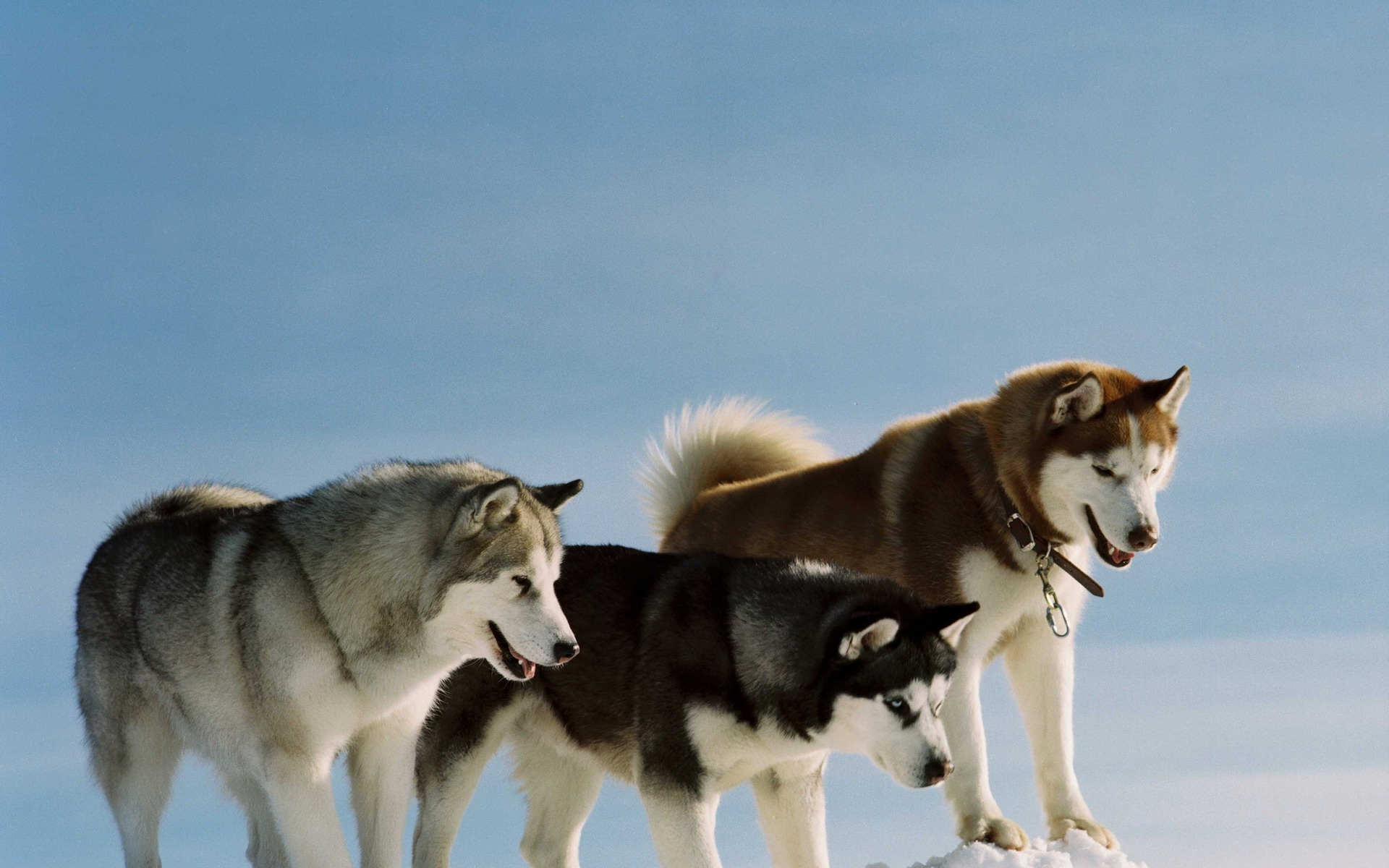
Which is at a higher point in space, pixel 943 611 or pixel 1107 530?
pixel 1107 530

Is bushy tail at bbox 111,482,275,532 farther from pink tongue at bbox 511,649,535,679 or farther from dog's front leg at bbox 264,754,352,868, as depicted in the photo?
pink tongue at bbox 511,649,535,679

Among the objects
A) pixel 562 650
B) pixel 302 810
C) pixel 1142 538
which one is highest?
pixel 1142 538

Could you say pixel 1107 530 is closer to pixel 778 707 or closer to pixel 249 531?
pixel 778 707

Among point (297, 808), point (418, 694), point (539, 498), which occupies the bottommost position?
point (297, 808)

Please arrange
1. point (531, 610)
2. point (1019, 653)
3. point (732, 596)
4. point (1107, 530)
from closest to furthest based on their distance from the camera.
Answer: point (531, 610) < point (732, 596) < point (1107, 530) < point (1019, 653)

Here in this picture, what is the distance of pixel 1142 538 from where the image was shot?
28.8ft

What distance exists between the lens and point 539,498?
7.83 meters

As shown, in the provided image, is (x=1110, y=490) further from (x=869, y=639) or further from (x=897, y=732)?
(x=897, y=732)

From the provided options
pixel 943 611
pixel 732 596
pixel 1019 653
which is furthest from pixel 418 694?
pixel 1019 653

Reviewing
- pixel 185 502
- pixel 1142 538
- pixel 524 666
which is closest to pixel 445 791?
pixel 524 666

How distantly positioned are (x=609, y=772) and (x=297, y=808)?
1.75 m

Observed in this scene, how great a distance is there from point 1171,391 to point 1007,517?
1.26 metres

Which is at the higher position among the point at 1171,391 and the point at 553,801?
the point at 1171,391

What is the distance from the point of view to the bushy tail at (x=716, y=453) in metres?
11.3
